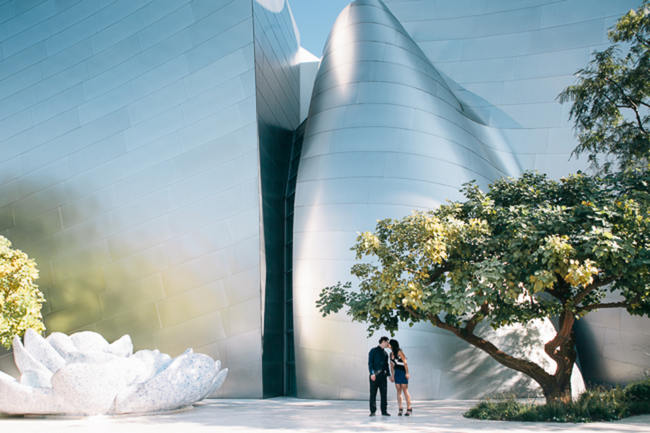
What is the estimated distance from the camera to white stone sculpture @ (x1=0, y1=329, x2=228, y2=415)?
33.3ft

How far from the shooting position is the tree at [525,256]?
30.9 feet

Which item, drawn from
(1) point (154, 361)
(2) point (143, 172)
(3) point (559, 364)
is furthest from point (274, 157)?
(3) point (559, 364)

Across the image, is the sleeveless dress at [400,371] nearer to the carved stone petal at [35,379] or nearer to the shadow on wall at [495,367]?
the shadow on wall at [495,367]

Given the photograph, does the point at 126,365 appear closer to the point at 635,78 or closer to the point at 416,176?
the point at 416,176

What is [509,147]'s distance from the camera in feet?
67.0

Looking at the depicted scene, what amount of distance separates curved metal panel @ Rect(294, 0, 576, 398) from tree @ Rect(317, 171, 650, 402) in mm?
3513

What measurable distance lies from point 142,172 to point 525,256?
48.4ft

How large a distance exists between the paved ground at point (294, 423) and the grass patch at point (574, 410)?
33 cm

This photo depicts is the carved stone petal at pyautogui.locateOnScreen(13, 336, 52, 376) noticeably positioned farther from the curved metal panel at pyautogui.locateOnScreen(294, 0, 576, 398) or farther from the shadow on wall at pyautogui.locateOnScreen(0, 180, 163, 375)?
the curved metal panel at pyautogui.locateOnScreen(294, 0, 576, 398)

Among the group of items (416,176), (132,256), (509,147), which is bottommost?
(132,256)

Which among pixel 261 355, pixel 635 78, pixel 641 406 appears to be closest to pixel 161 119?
pixel 261 355

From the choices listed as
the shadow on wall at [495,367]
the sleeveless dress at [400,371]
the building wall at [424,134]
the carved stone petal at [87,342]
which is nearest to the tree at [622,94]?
the building wall at [424,134]

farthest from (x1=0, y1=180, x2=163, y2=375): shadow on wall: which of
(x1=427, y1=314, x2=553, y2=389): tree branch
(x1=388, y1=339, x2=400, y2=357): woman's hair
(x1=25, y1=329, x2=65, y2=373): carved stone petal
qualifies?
(x1=427, y1=314, x2=553, y2=389): tree branch

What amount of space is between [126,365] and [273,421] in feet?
11.5
